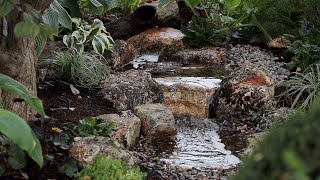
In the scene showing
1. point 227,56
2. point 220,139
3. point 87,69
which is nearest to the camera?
point 220,139

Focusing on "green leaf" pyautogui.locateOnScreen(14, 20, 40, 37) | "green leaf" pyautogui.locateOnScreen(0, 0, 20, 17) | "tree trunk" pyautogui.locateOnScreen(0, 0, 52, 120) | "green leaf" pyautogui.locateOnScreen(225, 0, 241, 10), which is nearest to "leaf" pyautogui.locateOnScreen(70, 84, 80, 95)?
"tree trunk" pyautogui.locateOnScreen(0, 0, 52, 120)

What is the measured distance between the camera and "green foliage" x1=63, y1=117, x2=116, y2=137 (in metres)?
3.12

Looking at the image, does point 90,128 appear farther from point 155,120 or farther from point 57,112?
point 155,120

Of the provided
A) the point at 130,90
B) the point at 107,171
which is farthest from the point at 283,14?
the point at 107,171

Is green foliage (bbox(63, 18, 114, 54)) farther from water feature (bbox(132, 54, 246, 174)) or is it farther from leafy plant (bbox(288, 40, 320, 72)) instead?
leafy plant (bbox(288, 40, 320, 72))

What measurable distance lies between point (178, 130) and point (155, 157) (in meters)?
0.71

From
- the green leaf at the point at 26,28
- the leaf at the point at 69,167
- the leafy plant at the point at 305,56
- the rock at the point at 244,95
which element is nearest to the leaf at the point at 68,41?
the rock at the point at 244,95

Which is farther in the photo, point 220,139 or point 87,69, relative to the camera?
point 87,69

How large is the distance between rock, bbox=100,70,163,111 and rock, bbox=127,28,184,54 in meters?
1.54

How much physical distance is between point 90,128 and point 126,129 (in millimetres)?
487

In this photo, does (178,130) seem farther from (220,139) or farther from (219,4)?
(219,4)

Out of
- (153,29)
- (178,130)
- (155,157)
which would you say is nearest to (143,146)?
(155,157)

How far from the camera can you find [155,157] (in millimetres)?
3697

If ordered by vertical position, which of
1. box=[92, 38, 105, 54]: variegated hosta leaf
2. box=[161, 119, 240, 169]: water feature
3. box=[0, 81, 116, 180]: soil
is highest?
box=[92, 38, 105, 54]: variegated hosta leaf
